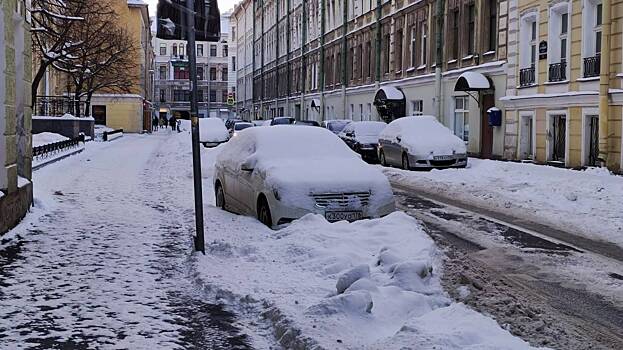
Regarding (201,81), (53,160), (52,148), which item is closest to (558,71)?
(53,160)

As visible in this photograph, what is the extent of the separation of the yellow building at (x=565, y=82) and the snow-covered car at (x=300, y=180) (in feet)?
32.7

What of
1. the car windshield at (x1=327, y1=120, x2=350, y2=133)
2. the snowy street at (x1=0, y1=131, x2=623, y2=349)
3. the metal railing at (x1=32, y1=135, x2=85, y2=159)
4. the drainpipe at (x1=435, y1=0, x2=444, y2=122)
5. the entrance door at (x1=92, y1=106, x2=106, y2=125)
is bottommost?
the snowy street at (x1=0, y1=131, x2=623, y2=349)

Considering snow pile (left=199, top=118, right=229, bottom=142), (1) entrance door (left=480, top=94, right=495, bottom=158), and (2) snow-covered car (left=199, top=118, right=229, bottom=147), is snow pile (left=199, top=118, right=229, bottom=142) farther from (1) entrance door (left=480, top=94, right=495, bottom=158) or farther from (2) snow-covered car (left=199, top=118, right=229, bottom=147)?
(1) entrance door (left=480, top=94, right=495, bottom=158)

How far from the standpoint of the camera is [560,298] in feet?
23.9

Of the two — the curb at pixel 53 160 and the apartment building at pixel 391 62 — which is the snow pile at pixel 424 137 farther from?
the curb at pixel 53 160

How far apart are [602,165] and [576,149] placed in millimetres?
1764

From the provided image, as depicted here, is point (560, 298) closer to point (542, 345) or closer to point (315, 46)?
point (542, 345)

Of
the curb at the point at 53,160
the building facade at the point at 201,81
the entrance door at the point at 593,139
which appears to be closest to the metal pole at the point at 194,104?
the curb at the point at 53,160

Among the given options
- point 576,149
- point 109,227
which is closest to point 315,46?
point 576,149

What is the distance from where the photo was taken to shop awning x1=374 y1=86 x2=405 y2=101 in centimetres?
3628

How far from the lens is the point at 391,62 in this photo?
38.9 metres


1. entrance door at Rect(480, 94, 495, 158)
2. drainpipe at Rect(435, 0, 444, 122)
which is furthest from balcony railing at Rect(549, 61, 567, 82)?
drainpipe at Rect(435, 0, 444, 122)

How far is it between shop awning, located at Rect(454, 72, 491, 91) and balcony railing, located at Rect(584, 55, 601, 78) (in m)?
6.17

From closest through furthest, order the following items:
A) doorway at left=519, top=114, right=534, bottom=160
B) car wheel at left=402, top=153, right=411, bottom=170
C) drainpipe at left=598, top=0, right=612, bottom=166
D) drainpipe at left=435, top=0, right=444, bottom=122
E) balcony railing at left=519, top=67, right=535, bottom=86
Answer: drainpipe at left=598, top=0, right=612, bottom=166 → car wheel at left=402, top=153, right=411, bottom=170 → balcony railing at left=519, top=67, right=535, bottom=86 → doorway at left=519, top=114, right=534, bottom=160 → drainpipe at left=435, top=0, right=444, bottom=122
